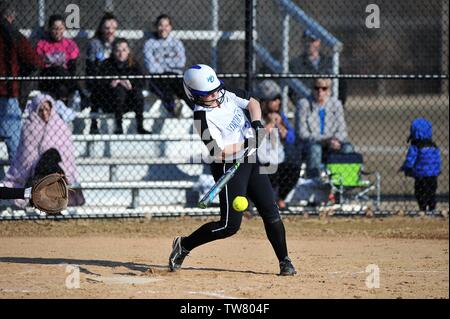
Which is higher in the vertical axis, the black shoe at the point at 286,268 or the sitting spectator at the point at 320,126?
the sitting spectator at the point at 320,126

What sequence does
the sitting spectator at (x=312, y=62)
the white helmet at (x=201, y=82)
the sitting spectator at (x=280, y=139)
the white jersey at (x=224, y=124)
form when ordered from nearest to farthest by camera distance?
the white helmet at (x=201, y=82)
the white jersey at (x=224, y=124)
the sitting spectator at (x=280, y=139)
the sitting spectator at (x=312, y=62)

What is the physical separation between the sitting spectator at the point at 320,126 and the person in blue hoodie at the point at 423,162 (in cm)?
90

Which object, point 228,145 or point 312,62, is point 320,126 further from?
point 228,145

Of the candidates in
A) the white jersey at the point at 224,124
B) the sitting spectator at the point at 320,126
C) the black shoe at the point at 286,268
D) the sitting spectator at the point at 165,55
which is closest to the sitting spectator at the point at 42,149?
the sitting spectator at the point at 165,55

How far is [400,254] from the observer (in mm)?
10000

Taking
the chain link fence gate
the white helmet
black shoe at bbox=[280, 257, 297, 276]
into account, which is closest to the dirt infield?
black shoe at bbox=[280, 257, 297, 276]

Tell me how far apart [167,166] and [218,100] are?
181 inches

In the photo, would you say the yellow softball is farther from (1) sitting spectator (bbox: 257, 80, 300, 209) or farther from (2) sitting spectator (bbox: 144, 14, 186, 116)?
(2) sitting spectator (bbox: 144, 14, 186, 116)

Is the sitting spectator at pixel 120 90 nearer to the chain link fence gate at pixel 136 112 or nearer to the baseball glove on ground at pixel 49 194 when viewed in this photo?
the chain link fence gate at pixel 136 112

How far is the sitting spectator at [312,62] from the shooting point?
1338 cm

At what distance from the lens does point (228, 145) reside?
8.38 meters

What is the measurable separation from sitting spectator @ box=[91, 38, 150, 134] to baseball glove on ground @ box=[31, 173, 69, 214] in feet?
11.0

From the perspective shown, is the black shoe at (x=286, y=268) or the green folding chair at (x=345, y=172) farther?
the green folding chair at (x=345, y=172)
